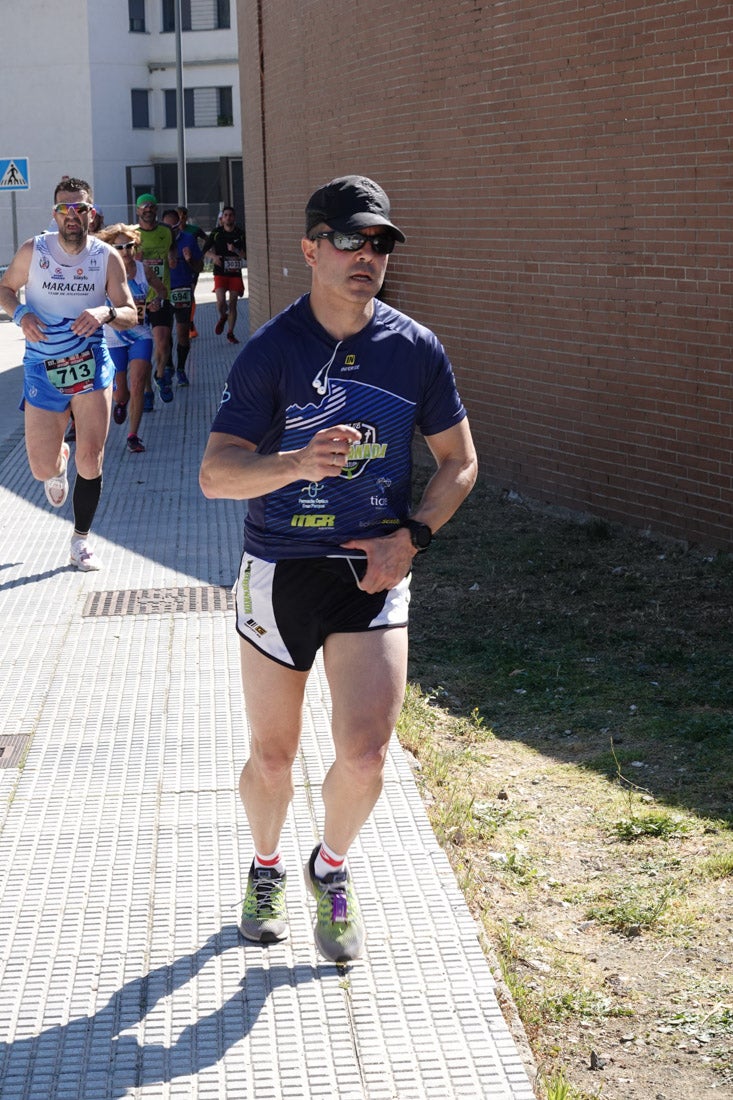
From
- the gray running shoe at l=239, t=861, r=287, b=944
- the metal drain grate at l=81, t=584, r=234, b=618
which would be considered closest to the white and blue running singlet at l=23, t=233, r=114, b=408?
the metal drain grate at l=81, t=584, r=234, b=618

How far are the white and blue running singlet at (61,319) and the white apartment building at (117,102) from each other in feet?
136

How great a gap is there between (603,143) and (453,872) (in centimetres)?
569

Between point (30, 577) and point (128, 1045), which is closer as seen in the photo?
point (128, 1045)

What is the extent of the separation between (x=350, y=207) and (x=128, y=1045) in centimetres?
216

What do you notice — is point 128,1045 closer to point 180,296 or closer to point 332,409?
point 332,409

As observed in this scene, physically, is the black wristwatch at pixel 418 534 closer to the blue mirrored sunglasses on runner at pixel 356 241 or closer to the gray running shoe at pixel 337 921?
the blue mirrored sunglasses on runner at pixel 356 241

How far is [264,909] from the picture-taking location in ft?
13.5

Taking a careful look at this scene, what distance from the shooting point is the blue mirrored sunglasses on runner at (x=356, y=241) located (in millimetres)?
3656

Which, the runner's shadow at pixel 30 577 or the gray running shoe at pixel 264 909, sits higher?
the runner's shadow at pixel 30 577

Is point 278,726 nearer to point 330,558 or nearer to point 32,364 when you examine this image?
point 330,558

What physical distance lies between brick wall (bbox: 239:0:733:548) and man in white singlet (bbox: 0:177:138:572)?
2972 mm

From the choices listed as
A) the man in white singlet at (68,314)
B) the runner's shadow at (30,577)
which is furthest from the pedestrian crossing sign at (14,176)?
the man in white singlet at (68,314)

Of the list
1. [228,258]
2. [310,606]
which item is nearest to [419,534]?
[310,606]

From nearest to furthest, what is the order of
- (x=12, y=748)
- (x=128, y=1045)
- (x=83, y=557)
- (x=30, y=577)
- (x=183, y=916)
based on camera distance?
(x=128, y=1045) < (x=183, y=916) < (x=12, y=748) < (x=30, y=577) < (x=83, y=557)
